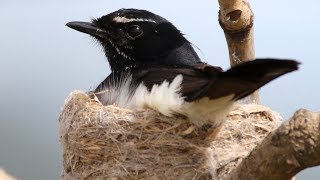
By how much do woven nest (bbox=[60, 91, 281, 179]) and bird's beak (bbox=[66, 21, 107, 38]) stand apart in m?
0.74

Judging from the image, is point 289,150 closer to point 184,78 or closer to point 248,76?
point 248,76

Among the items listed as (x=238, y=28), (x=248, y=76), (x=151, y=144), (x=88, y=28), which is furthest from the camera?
(x=88, y=28)

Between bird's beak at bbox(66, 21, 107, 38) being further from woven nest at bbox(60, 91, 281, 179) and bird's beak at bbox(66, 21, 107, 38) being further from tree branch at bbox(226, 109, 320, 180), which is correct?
tree branch at bbox(226, 109, 320, 180)

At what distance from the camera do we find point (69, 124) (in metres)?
3.38

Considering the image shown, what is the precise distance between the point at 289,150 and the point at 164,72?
132 cm

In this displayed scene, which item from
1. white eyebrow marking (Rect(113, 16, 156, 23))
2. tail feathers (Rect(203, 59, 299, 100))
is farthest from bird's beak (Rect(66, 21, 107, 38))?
tail feathers (Rect(203, 59, 299, 100))

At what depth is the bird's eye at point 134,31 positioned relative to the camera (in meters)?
3.77

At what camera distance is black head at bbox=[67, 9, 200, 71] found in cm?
376

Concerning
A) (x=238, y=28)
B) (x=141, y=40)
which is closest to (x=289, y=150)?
(x=238, y=28)

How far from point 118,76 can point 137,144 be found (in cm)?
73

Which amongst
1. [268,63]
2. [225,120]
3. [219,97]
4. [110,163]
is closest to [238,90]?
[219,97]

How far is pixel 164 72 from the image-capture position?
321 cm

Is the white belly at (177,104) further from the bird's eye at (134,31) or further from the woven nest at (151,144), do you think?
the bird's eye at (134,31)

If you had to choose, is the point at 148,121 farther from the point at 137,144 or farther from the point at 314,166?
the point at 314,166
